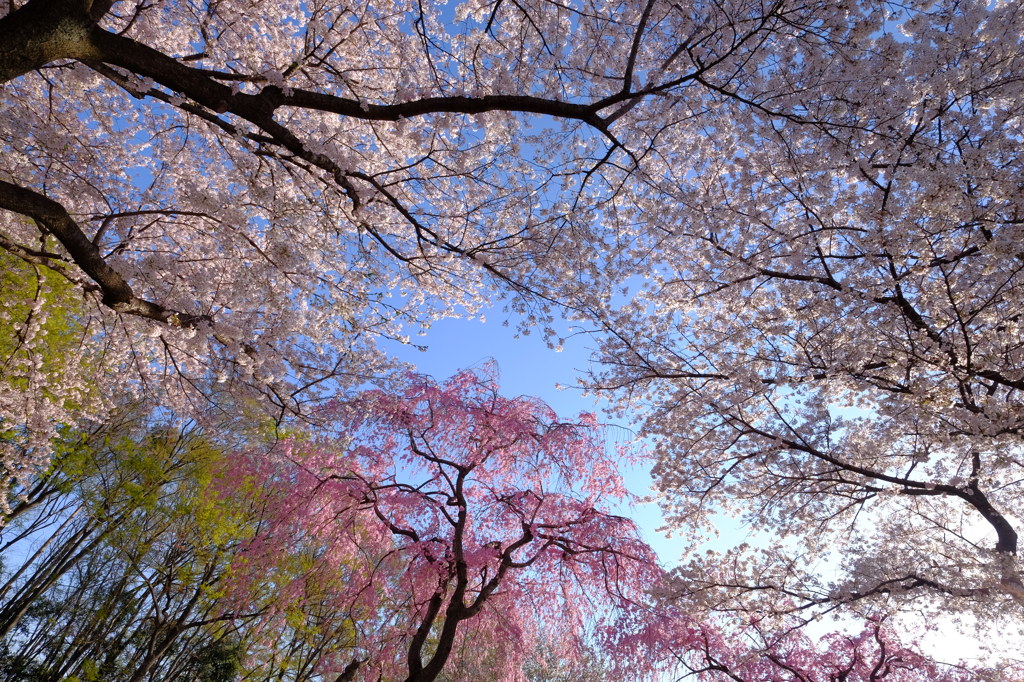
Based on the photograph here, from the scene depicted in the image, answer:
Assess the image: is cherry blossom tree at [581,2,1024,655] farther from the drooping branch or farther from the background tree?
the background tree

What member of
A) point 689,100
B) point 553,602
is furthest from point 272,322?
point 553,602

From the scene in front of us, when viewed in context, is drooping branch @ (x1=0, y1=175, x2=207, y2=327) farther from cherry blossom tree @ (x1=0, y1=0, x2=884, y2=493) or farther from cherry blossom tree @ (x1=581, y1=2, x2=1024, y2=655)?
cherry blossom tree @ (x1=581, y1=2, x2=1024, y2=655)

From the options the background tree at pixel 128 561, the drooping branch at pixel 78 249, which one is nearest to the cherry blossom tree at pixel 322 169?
the drooping branch at pixel 78 249

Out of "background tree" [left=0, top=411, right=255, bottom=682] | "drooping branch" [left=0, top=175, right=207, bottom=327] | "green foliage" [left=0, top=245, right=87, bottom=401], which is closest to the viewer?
"drooping branch" [left=0, top=175, right=207, bottom=327]

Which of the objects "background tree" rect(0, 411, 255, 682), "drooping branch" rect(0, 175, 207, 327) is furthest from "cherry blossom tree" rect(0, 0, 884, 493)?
"background tree" rect(0, 411, 255, 682)

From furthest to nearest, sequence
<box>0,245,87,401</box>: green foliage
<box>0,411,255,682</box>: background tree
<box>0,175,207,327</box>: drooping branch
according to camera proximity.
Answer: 1. <box>0,411,255,682</box>: background tree
2. <box>0,245,87,401</box>: green foliage
3. <box>0,175,207,327</box>: drooping branch

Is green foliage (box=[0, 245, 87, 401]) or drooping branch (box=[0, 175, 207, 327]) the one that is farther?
green foliage (box=[0, 245, 87, 401])

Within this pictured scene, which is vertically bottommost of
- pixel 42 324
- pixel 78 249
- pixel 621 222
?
pixel 78 249

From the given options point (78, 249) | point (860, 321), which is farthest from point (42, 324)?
point (860, 321)

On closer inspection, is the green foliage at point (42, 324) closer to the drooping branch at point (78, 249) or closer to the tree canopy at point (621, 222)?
the tree canopy at point (621, 222)

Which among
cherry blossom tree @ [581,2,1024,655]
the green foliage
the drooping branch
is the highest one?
cherry blossom tree @ [581,2,1024,655]

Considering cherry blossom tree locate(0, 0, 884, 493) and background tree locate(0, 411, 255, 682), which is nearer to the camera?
cherry blossom tree locate(0, 0, 884, 493)

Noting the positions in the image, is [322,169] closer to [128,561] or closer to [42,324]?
[42,324]

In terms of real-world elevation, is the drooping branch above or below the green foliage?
below
